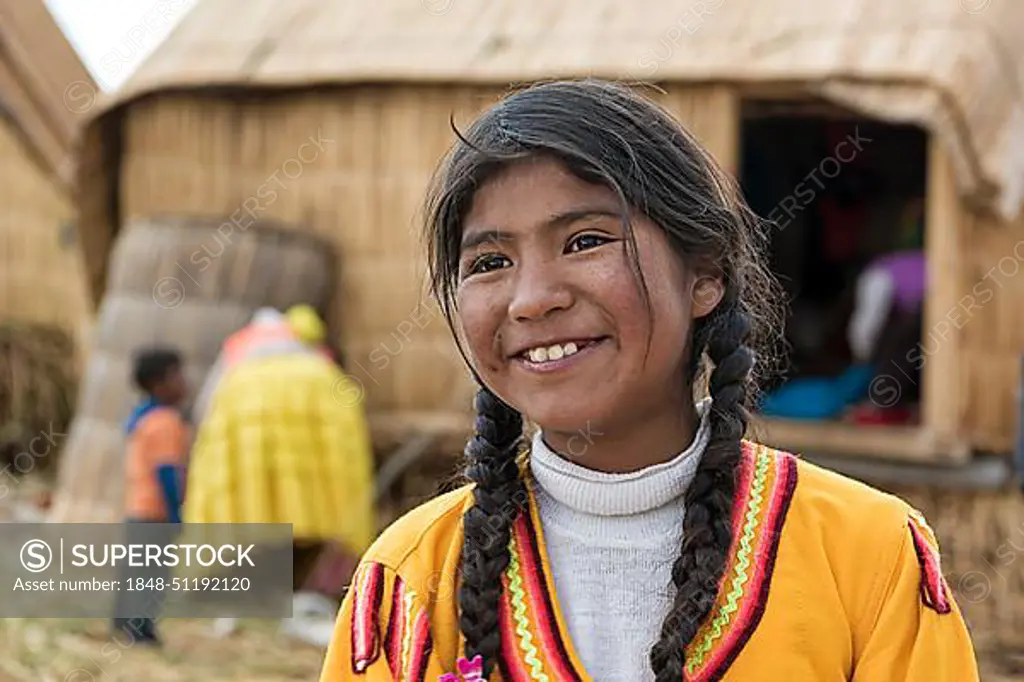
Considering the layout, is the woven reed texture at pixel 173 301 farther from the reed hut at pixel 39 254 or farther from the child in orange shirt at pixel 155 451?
the reed hut at pixel 39 254

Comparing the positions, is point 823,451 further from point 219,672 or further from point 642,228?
point 642,228

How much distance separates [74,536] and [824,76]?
367 centimetres

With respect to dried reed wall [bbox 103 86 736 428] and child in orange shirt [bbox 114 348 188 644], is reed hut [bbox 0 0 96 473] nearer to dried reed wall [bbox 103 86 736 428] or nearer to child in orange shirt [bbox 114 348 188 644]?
dried reed wall [bbox 103 86 736 428]

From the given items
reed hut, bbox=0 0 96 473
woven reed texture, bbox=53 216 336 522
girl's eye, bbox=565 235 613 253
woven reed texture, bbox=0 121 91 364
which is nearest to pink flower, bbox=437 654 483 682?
girl's eye, bbox=565 235 613 253

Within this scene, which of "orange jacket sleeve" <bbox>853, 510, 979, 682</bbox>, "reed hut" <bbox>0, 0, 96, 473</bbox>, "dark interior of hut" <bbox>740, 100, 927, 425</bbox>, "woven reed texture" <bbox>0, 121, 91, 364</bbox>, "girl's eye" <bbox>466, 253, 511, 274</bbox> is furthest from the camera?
"woven reed texture" <bbox>0, 121, 91, 364</bbox>

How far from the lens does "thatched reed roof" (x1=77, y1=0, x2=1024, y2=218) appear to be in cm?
529

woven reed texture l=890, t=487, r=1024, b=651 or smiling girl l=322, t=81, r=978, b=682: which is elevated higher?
smiling girl l=322, t=81, r=978, b=682

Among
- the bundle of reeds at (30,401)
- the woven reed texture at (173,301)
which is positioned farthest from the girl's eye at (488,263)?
the bundle of reeds at (30,401)

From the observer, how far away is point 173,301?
6.34 m

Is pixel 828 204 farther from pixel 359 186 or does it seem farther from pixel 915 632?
pixel 915 632

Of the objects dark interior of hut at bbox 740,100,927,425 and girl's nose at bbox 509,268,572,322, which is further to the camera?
dark interior of hut at bbox 740,100,927,425

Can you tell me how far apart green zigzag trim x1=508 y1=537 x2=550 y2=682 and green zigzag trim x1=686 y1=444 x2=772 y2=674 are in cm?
16

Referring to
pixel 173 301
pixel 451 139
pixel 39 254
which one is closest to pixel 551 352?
pixel 451 139

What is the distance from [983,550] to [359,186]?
3.10 m
